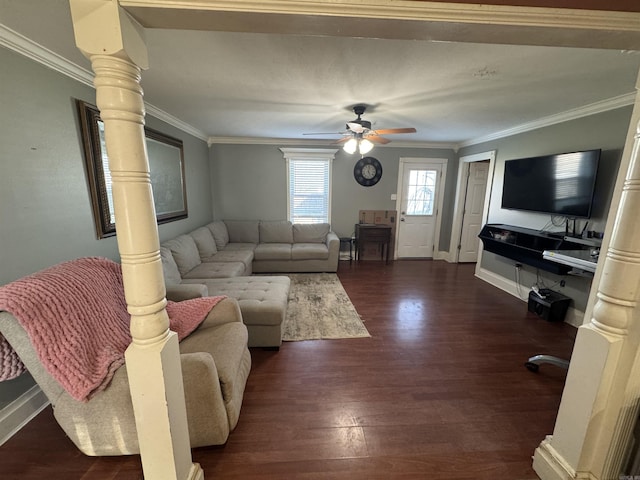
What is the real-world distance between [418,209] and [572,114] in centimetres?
273

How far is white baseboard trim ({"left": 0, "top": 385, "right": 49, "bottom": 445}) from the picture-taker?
1.51m

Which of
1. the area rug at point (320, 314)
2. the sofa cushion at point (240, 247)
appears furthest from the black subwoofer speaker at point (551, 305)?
the sofa cushion at point (240, 247)

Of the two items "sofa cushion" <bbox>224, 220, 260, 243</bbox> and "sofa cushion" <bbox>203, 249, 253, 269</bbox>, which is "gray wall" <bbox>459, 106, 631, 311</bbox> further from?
"sofa cushion" <bbox>224, 220, 260, 243</bbox>

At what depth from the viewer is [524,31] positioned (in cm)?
91

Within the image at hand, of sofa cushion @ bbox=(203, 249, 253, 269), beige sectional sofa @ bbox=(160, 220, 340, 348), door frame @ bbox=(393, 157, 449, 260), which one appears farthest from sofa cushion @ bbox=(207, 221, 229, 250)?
door frame @ bbox=(393, 157, 449, 260)

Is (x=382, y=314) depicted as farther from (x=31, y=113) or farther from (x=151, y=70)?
(x=31, y=113)

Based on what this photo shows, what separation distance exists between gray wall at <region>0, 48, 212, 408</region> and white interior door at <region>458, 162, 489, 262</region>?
5.61m

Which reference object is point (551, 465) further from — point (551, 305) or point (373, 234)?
point (373, 234)

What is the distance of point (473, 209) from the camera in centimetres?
507

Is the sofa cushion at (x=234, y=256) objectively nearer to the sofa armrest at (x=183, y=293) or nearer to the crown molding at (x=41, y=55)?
the sofa armrest at (x=183, y=293)

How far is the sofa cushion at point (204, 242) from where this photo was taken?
371cm

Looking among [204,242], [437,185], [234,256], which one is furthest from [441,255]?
[204,242]

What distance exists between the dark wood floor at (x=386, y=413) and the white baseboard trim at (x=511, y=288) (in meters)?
0.23

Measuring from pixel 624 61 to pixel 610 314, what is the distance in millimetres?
1877
